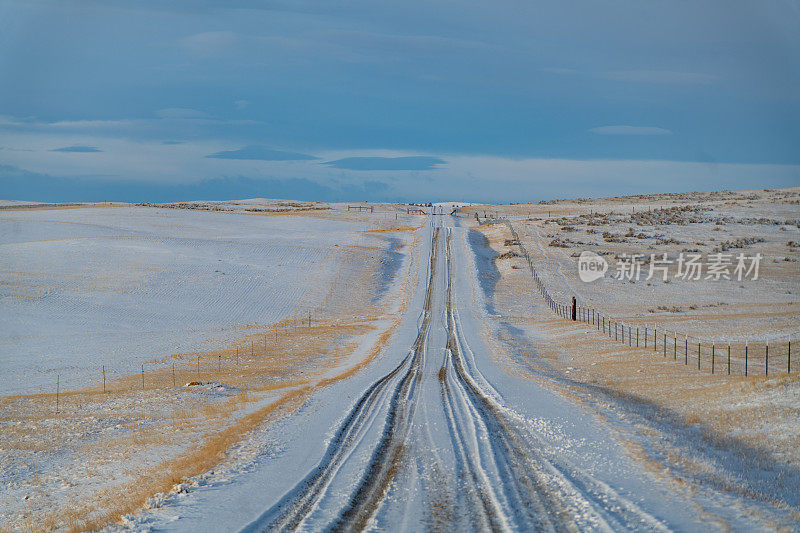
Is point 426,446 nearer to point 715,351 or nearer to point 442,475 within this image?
point 442,475

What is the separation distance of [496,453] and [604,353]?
54.1 feet

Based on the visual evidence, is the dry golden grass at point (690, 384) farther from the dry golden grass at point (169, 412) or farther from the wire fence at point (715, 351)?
the dry golden grass at point (169, 412)

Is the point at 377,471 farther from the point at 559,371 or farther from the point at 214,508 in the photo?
the point at 559,371

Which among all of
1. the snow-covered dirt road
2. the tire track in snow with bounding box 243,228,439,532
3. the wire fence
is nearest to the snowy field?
the tire track in snow with bounding box 243,228,439,532

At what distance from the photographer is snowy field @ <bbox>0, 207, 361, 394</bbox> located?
99.8ft

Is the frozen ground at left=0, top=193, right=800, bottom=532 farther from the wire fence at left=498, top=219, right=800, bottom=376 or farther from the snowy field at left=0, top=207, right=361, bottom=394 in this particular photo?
the snowy field at left=0, top=207, right=361, bottom=394

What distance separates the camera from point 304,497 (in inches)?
415

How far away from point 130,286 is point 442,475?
40.4 meters

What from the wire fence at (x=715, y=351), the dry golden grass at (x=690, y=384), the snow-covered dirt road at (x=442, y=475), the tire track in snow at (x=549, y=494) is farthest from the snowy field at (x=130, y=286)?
the wire fence at (x=715, y=351)

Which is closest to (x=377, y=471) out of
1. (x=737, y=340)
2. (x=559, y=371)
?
(x=559, y=371)

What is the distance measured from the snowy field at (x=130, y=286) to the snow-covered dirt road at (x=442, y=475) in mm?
14734

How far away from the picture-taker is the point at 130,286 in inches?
1816

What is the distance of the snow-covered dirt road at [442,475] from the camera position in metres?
9.36

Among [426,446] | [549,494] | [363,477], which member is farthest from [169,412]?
[549,494]
